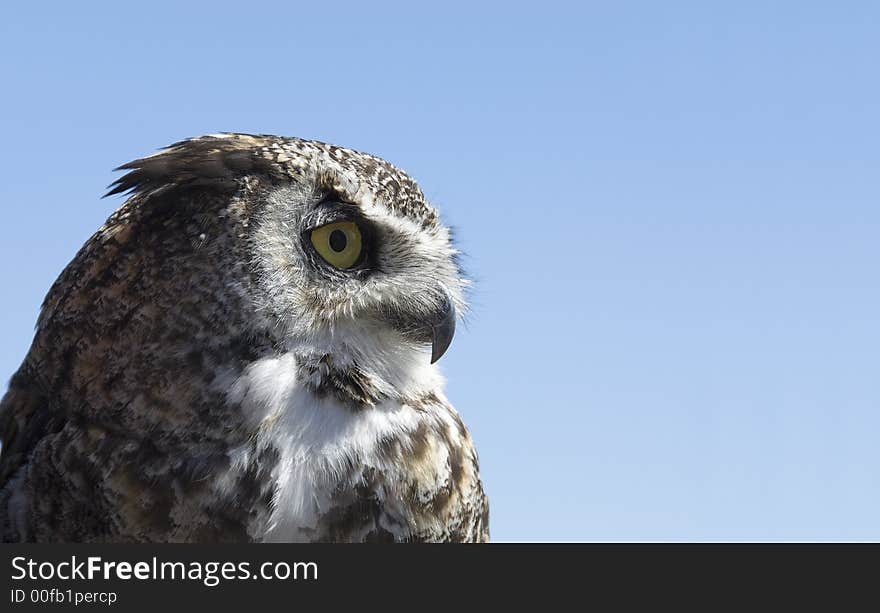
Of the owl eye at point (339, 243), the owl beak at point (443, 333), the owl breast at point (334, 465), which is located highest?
the owl eye at point (339, 243)

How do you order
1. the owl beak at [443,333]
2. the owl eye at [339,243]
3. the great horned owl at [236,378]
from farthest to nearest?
the owl beak at [443,333] < the owl eye at [339,243] < the great horned owl at [236,378]

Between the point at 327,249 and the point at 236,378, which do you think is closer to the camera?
the point at 236,378

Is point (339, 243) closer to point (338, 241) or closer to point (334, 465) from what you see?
point (338, 241)

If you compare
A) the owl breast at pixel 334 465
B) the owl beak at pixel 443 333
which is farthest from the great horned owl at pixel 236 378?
the owl beak at pixel 443 333

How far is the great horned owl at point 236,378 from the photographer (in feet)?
9.44

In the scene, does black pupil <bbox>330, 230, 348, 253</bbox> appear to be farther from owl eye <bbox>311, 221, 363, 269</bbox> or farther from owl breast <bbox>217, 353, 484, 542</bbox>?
owl breast <bbox>217, 353, 484, 542</bbox>

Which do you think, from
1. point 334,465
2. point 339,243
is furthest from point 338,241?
point 334,465

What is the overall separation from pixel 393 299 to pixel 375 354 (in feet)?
0.79

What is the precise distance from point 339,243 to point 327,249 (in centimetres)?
6

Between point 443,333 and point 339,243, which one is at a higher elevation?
point 339,243

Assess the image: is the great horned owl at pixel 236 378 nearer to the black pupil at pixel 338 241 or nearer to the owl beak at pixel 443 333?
the black pupil at pixel 338 241

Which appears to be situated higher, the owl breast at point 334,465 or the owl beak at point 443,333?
the owl beak at point 443,333

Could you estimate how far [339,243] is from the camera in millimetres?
3285

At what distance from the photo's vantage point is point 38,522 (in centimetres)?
297
